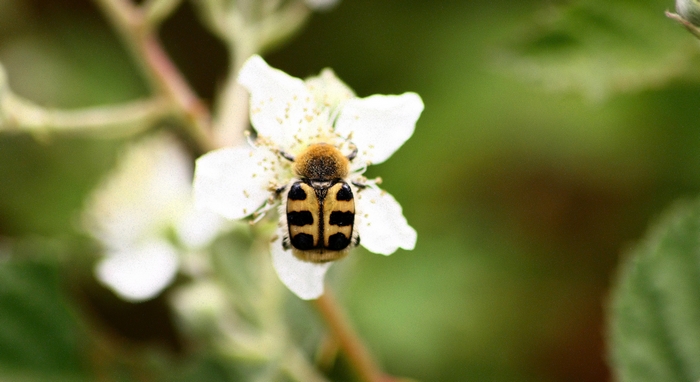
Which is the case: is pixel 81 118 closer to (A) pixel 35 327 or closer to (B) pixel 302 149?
(B) pixel 302 149

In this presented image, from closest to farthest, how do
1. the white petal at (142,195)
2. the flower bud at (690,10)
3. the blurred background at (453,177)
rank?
the flower bud at (690,10) → the white petal at (142,195) → the blurred background at (453,177)

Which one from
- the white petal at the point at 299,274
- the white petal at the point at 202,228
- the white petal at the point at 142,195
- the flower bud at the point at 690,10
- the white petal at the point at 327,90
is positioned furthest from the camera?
the white petal at the point at 142,195

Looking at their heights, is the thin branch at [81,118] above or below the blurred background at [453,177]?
below

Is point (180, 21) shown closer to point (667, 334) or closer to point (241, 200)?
point (241, 200)

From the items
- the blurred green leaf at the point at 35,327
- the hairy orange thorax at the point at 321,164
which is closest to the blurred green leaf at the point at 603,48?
the hairy orange thorax at the point at 321,164

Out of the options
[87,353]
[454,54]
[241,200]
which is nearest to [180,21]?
[454,54]

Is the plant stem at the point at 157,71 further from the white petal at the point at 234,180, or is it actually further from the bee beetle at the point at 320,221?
the bee beetle at the point at 320,221

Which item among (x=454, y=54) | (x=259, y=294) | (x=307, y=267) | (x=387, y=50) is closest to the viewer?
(x=307, y=267)
